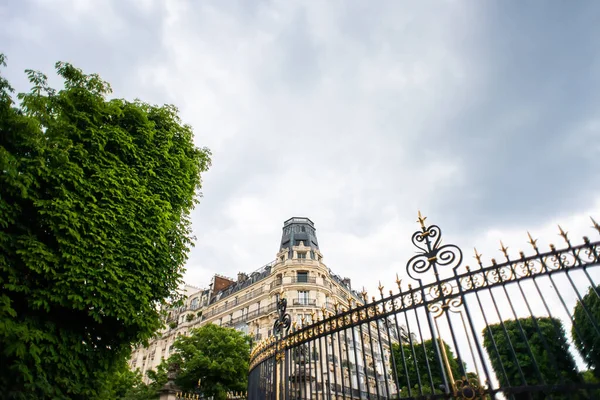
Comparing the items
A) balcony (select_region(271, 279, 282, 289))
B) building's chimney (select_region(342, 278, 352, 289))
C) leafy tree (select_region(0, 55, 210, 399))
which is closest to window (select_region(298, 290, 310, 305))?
balcony (select_region(271, 279, 282, 289))

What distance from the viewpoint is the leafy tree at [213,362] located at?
68.8 ft

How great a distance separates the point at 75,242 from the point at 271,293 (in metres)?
27.1

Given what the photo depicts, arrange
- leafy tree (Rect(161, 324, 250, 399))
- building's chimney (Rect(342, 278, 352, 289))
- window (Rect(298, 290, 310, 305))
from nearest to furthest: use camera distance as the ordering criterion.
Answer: leafy tree (Rect(161, 324, 250, 399))
window (Rect(298, 290, 310, 305))
building's chimney (Rect(342, 278, 352, 289))

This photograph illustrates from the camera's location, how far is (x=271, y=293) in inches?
1318

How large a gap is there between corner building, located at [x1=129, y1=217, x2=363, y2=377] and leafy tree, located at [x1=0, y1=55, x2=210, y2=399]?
68.6ft

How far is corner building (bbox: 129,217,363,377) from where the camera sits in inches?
1260

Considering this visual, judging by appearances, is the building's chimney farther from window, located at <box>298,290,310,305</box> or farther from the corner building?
window, located at <box>298,290,310,305</box>

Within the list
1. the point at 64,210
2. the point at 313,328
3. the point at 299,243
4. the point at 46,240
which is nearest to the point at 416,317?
the point at 313,328

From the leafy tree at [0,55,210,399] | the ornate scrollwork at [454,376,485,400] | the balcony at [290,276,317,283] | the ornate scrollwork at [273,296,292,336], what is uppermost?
the balcony at [290,276,317,283]

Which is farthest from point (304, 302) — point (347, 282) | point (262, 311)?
point (347, 282)

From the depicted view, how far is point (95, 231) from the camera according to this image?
802 cm

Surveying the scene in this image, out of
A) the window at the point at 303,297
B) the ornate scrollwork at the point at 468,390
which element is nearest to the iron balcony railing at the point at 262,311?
the window at the point at 303,297

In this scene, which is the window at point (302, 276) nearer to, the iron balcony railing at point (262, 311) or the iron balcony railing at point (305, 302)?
the iron balcony railing at point (305, 302)

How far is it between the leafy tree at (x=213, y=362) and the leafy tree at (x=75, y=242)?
14.1 meters
